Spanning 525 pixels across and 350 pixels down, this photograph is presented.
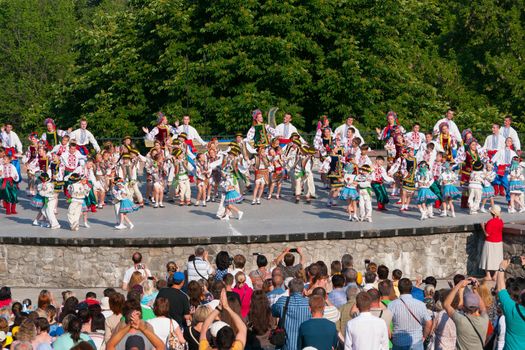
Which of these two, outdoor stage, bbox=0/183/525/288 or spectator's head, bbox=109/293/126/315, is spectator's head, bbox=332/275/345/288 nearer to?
spectator's head, bbox=109/293/126/315

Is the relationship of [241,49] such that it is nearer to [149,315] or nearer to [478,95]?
[478,95]

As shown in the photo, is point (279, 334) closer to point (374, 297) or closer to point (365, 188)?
point (374, 297)

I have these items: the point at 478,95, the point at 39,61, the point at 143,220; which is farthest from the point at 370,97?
the point at 39,61

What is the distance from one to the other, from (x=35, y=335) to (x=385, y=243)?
43.4 ft

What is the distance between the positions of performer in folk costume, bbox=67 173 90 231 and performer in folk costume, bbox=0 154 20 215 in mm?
2864

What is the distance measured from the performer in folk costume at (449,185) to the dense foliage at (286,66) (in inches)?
507

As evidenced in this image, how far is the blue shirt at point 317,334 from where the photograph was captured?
1254 cm

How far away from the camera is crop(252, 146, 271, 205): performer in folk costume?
28203 millimetres

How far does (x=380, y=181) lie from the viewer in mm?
27141

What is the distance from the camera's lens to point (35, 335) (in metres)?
12.7

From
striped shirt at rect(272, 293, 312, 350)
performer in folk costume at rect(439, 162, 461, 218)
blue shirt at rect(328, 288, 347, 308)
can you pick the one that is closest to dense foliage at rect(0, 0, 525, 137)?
performer in folk costume at rect(439, 162, 461, 218)

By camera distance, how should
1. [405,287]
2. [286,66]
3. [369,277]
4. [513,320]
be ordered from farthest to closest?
[286,66], [369,277], [405,287], [513,320]

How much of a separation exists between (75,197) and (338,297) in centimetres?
1184

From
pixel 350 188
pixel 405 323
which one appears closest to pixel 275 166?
pixel 350 188
